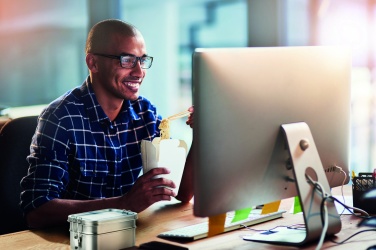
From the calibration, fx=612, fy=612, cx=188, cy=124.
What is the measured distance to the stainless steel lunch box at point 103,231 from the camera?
4.71ft

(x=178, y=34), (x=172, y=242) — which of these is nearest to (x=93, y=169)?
(x=172, y=242)

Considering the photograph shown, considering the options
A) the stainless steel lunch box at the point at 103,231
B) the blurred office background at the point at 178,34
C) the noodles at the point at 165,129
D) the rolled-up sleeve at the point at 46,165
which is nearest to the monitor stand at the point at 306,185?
the stainless steel lunch box at the point at 103,231

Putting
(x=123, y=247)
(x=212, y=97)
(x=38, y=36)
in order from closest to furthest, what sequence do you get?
(x=212, y=97), (x=123, y=247), (x=38, y=36)

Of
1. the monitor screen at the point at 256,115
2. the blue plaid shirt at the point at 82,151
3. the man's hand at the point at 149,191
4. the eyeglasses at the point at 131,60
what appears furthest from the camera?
the eyeglasses at the point at 131,60

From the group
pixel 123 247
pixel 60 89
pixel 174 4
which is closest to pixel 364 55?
pixel 174 4

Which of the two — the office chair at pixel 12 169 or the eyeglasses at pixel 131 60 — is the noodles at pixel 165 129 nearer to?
the eyeglasses at pixel 131 60

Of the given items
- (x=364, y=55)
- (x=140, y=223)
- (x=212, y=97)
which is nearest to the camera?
(x=212, y=97)

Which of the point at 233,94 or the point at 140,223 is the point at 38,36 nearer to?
the point at 140,223

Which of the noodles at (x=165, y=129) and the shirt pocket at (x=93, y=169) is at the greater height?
the noodles at (x=165, y=129)

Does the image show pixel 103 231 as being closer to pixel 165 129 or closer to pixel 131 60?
pixel 165 129

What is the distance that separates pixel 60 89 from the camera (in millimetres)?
3881

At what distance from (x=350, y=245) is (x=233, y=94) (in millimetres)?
488

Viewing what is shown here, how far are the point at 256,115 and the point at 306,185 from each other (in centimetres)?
22

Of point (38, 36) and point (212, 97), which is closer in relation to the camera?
point (212, 97)
